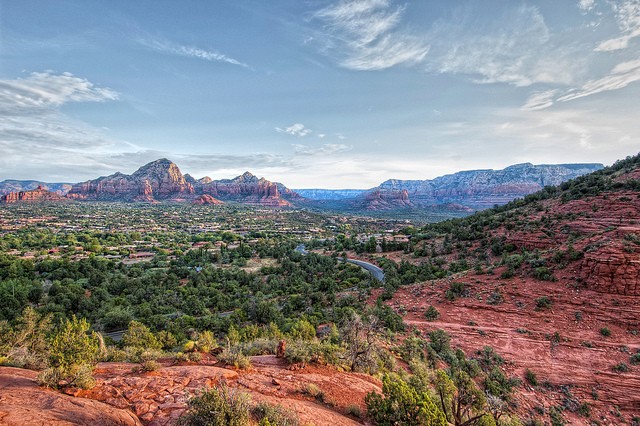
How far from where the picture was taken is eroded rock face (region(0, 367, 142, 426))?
6.73 metres

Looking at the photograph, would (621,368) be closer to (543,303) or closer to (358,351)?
(543,303)

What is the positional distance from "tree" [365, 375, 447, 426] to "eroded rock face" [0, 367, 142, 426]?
22.6 feet

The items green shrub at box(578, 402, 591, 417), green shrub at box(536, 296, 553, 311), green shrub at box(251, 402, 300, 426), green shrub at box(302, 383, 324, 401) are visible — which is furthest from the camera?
green shrub at box(536, 296, 553, 311)

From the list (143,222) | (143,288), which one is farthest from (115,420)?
(143,222)

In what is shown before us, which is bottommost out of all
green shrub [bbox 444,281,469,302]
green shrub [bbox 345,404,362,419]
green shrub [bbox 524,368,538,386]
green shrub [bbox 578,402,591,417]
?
green shrub [bbox 578,402,591,417]

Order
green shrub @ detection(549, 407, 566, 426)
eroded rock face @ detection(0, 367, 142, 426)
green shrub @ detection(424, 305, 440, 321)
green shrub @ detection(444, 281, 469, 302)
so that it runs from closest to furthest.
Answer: eroded rock face @ detection(0, 367, 142, 426)
green shrub @ detection(549, 407, 566, 426)
green shrub @ detection(424, 305, 440, 321)
green shrub @ detection(444, 281, 469, 302)

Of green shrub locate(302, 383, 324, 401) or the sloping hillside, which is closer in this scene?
green shrub locate(302, 383, 324, 401)

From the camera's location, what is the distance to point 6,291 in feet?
107

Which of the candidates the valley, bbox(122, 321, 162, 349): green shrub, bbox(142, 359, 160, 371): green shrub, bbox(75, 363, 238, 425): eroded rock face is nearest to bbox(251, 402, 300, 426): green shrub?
the valley

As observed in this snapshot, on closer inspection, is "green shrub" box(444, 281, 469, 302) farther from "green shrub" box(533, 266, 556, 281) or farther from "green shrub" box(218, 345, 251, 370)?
"green shrub" box(218, 345, 251, 370)

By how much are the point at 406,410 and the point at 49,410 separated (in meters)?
9.66

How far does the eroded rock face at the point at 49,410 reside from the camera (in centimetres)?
673

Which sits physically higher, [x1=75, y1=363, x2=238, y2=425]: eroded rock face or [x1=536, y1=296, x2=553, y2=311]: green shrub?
[x1=75, y1=363, x2=238, y2=425]: eroded rock face

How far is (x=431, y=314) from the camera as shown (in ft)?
81.7
